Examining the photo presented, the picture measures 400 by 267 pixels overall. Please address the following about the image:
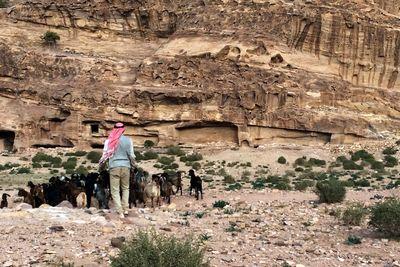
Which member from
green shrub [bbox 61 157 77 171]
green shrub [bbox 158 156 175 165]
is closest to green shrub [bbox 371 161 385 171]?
green shrub [bbox 158 156 175 165]

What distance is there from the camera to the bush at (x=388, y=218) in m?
10.9

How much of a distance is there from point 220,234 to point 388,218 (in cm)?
321

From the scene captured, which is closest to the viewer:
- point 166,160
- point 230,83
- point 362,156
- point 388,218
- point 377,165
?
point 388,218

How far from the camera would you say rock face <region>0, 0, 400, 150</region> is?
43.5 meters

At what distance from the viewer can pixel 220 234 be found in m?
11.3

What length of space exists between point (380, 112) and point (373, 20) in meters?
7.46

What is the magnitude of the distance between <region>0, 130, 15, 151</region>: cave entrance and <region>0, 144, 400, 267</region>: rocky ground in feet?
106

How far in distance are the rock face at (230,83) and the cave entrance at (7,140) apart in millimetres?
125

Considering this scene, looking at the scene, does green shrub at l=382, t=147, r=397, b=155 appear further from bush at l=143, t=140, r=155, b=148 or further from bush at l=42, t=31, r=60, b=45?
bush at l=42, t=31, r=60, b=45

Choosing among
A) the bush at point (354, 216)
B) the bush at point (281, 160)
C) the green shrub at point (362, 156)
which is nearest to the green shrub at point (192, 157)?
the bush at point (281, 160)

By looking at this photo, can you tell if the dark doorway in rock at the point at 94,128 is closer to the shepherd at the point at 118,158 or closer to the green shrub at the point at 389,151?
the green shrub at the point at 389,151

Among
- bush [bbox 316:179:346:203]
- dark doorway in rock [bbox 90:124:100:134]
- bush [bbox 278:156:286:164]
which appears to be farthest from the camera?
dark doorway in rock [bbox 90:124:100:134]

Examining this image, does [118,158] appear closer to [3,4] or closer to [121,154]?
[121,154]

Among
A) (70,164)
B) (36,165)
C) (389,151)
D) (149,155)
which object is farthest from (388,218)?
(389,151)
